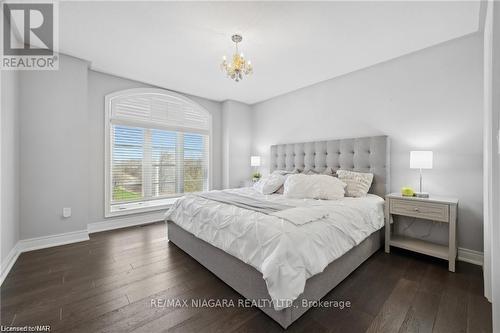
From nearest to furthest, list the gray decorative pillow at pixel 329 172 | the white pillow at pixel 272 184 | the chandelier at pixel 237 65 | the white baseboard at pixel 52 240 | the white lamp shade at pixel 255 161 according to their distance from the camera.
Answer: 1. the chandelier at pixel 237 65
2. the white baseboard at pixel 52 240
3. the white pillow at pixel 272 184
4. the gray decorative pillow at pixel 329 172
5. the white lamp shade at pixel 255 161

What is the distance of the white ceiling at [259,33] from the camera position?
1.91 m

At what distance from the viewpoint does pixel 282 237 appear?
4.51ft

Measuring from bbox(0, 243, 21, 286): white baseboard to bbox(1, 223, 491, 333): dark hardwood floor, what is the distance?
0.16 feet

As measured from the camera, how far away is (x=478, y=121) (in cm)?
222

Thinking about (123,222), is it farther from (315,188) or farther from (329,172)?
(329,172)

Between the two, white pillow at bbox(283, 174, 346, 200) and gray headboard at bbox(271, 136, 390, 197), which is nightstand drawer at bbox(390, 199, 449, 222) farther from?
white pillow at bbox(283, 174, 346, 200)

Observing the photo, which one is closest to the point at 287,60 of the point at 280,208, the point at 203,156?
the point at 280,208

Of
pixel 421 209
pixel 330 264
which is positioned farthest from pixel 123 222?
pixel 421 209

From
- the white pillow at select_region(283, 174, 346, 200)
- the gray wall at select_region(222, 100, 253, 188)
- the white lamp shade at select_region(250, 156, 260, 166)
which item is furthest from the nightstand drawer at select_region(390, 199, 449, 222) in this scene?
the gray wall at select_region(222, 100, 253, 188)

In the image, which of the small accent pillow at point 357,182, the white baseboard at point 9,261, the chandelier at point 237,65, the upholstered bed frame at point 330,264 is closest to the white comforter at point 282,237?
the upholstered bed frame at point 330,264

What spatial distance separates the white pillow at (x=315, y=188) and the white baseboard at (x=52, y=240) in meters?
2.92

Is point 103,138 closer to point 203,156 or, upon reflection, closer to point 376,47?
point 203,156

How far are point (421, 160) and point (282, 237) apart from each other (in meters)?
2.01

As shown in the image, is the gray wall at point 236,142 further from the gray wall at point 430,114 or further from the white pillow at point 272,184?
the gray wall at point 430,114
